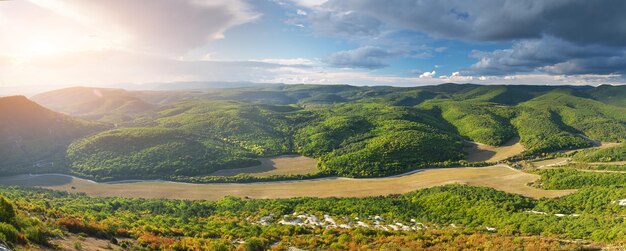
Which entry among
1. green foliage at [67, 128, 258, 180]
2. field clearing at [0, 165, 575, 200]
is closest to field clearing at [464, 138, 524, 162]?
field clearing at [0, 165, 575, 200]

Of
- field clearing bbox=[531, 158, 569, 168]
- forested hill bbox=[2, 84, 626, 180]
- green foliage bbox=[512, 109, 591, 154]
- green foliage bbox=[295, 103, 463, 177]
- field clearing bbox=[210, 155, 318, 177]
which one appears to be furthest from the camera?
green foliage bbox=[512, 109, 591, 154]

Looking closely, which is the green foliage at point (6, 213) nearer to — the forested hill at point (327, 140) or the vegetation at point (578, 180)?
the forested hill at point (327, 140)

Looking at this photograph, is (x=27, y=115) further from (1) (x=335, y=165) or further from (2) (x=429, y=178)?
(2) (x=429, y=178)

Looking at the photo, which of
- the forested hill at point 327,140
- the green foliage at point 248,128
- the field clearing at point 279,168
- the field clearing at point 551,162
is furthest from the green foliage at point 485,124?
the green foliage at point 248,128

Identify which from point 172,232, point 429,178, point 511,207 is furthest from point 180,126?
point 511,207

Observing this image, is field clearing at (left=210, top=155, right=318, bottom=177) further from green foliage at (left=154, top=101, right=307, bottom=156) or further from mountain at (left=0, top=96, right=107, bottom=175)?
mountain at (left=0, top=96, right=107, bottom=175)

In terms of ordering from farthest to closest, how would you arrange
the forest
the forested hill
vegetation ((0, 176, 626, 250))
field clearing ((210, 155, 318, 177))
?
1. the forested hill
2. field clearing ((210, 155, 318, 177))
3. vegetation ((0, 176, 626, 250))
4. the forest
